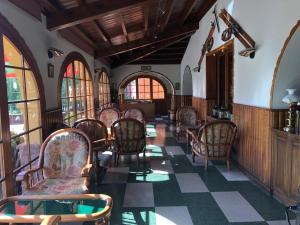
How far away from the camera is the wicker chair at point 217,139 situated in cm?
423

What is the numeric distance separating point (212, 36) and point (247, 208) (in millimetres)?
4367

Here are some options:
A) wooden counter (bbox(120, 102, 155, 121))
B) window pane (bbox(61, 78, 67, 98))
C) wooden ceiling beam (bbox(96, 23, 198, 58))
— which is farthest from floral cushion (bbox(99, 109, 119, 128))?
wooden counter (bbox(120, 102, 155, 121))

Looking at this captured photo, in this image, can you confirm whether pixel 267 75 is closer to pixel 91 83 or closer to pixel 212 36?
pixel 212 36

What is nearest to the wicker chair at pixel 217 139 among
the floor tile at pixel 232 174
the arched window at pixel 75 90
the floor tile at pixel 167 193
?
the floor tile at pixel 232 174

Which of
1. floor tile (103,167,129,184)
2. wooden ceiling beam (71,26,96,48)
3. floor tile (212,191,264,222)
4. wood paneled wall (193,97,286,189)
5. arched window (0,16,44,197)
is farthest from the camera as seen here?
wooden ceiling beam (71,26,96,48)

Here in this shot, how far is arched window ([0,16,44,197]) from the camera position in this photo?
2.62 metres

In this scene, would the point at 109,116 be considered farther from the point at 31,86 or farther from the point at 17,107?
the point at 17,107

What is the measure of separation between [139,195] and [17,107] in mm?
1844

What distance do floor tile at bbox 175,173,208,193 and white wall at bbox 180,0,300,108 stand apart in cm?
140

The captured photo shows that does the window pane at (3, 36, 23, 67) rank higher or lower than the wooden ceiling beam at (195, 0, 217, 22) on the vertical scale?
lower

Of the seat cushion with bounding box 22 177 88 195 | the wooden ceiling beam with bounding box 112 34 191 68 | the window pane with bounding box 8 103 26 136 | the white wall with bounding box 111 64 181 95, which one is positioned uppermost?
the wooden ceiling beam with bounding box 112 34 191 68

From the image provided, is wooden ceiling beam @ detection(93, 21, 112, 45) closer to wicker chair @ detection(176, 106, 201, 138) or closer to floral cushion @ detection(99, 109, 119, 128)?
floral cushion @ detection(99, 109, 119, 128)

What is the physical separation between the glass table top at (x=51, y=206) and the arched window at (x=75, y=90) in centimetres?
297

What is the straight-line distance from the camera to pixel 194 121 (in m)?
6.77
